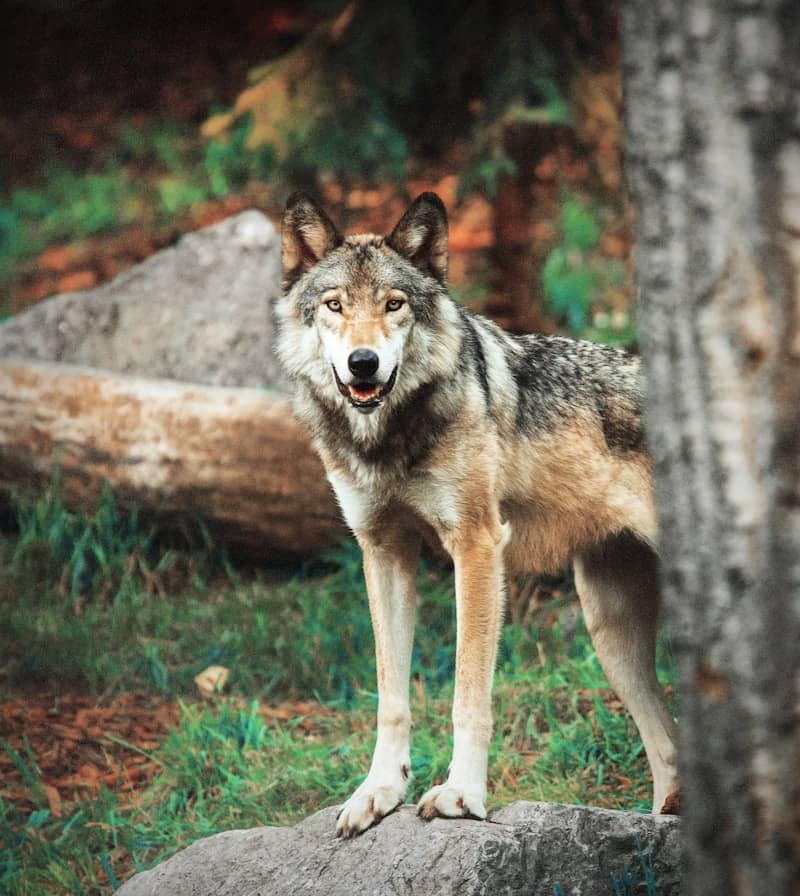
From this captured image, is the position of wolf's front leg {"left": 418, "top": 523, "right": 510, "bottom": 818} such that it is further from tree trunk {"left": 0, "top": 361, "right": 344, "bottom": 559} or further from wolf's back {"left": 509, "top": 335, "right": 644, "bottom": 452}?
tree trunk {"left": 0, "top": 361, "right": 344, "bottom": 559}

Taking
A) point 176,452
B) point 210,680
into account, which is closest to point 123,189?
point 176,452

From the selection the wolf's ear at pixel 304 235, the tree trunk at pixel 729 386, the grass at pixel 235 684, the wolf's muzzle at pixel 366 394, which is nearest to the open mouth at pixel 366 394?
the wolf's muzzle at pixel 366 394

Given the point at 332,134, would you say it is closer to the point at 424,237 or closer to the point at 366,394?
the point at 424,237

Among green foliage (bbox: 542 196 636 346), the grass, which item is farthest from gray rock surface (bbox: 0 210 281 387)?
green foliage (bbox: 542 196 636 346)

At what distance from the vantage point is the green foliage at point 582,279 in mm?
8672

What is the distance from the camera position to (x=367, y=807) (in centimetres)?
342

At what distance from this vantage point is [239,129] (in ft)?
32.4

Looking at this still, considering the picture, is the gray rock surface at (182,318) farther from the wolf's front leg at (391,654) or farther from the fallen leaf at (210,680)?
the wolf's front leg at (391,654)

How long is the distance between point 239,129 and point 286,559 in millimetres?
5179

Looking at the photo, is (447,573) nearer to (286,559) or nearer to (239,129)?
(286,559)

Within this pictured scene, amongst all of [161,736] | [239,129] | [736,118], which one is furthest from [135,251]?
[736,118]

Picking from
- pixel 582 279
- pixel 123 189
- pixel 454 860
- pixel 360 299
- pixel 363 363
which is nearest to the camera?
pixel 454 860

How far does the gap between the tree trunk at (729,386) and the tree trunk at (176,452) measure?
4108 mm

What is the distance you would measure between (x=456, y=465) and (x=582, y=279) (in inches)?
240
